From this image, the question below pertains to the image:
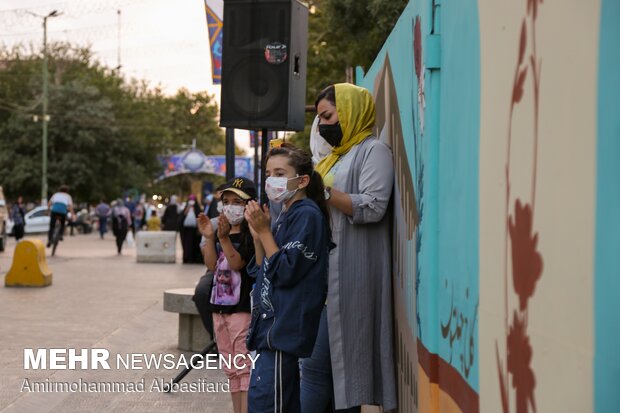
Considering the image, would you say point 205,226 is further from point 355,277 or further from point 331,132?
point 355,277

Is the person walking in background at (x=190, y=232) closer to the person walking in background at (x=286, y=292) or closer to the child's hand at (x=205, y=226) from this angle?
the child's hand at (x=205, y=226)

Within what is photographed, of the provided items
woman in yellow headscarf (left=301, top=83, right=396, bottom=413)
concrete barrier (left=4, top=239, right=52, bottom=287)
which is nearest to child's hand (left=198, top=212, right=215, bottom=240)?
woman in yellow headscarf (left=301, top=83, right=396, bottom=413)

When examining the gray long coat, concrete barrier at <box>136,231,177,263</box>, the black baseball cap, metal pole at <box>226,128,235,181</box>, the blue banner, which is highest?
the blue banner

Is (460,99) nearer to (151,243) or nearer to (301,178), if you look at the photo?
(301,178)

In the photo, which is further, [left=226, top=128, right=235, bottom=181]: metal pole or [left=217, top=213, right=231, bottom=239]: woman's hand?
[left=226, top=128, right=235, bottom=181]: metal pole

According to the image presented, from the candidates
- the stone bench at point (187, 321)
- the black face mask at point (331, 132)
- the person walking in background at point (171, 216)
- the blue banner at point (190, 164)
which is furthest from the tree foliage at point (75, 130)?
the black face mask at point (331, 132)

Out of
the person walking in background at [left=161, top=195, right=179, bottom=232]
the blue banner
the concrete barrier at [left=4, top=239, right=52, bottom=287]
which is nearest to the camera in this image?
the concrete barrier at [left=4, top=239, right=52, bottom=287]

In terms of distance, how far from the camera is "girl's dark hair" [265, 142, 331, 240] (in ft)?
15.7

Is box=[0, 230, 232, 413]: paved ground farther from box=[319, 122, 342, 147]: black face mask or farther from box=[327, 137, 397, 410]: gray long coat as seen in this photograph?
box=[319, 122, 342, 147]: black face mask

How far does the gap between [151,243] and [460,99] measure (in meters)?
20.9

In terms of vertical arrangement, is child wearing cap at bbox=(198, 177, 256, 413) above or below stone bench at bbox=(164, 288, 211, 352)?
above

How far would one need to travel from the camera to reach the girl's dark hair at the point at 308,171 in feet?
15.7

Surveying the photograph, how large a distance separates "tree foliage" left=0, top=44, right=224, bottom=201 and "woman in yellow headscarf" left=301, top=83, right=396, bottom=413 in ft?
180

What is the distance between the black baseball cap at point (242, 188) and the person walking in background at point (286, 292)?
1.06 metres
